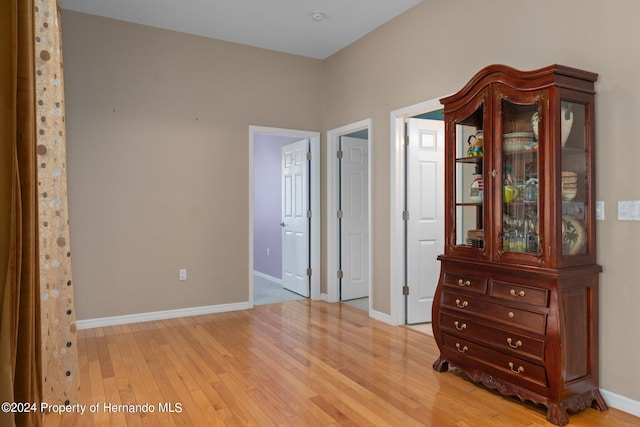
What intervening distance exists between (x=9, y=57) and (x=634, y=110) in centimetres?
288

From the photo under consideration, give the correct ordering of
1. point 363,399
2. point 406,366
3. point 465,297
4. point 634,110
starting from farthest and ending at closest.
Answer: point 406,366
point 465,297
point 363,399
point 634,110

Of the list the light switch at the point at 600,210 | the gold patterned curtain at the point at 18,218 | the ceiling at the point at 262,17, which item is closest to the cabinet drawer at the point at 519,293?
the light switch at the point at 600,210

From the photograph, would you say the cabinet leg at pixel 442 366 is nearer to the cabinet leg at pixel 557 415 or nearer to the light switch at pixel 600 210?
the cabinet leg at pixel 557 415

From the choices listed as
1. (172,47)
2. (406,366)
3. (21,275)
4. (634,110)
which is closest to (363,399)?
(406,366)

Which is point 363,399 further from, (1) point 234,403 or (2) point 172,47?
(2) point 172,47

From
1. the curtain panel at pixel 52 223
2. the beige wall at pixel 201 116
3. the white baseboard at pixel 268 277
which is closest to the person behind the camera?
the curtain panel at pixel 52 223

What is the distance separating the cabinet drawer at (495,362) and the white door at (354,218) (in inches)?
94.2

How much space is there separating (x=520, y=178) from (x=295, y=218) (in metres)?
3.52

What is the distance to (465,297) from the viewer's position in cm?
284

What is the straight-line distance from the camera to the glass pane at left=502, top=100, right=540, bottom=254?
2496 millimetres

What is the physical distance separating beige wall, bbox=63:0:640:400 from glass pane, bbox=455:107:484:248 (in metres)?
0.59

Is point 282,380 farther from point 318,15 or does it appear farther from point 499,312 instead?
point 318,15

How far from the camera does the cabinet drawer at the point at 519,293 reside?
239 centimetres

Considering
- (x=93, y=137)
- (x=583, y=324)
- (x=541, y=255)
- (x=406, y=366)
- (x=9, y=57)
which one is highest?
(x=93, y=137)
